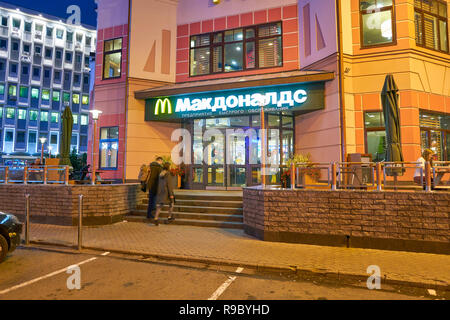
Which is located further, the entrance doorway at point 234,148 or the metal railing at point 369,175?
the entrance doorway at point 234,148

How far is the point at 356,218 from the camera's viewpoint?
681cm

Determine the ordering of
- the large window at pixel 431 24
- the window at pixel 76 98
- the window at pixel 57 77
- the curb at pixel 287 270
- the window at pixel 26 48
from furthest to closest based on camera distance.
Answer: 1. the window at pixel 76 98
2. the window at pixel 57 77
3. the window at pixel 26 48
4. the large window at pixel 431 24
5. the curb at pixel 287 270

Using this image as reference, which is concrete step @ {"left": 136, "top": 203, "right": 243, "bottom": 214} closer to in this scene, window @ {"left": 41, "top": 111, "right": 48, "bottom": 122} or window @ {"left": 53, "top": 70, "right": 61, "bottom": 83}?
window @ {"left": 41, "top": 111, "right": 48, "bottom": 122}

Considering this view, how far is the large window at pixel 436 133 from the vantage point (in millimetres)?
11188

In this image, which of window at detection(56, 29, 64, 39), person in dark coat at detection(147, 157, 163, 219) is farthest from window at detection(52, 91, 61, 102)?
person in dark coat at detection(147, 157, 163, 219)

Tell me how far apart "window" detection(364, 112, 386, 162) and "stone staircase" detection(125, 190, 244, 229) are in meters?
5.45

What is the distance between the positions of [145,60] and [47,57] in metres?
44.3

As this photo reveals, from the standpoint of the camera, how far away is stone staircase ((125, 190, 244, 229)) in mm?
9539

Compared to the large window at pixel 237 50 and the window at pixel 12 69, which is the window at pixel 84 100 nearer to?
the window at pixel 12 69

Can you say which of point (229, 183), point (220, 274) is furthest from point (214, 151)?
point (220, 274)

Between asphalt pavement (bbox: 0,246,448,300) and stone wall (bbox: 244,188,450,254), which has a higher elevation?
stone wall (bbox: 244,188,450,254)

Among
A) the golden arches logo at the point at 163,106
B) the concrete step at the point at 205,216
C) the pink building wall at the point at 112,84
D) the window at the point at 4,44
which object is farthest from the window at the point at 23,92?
the concrete step at the point at 205,216

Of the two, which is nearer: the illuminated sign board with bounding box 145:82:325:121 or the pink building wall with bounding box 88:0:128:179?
the illuminated sign board with bounding box 145:82:325:121

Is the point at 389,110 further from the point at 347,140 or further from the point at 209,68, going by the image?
the point at 209,68
